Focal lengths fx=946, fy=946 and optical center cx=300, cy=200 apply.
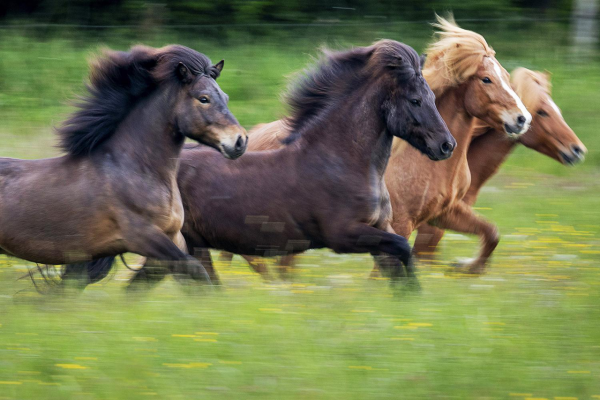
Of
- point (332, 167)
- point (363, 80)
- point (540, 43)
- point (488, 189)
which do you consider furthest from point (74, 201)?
point (540, 43)

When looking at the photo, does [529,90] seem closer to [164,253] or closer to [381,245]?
[381,245]

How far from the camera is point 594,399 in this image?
13.2 feet

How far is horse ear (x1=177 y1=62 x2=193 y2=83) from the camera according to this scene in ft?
18.5

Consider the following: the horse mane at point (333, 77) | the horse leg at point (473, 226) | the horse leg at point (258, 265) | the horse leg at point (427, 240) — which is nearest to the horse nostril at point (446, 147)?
the horse mane at point (333, 77)

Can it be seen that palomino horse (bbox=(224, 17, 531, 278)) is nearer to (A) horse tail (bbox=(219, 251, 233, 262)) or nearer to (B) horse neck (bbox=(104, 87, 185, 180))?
A: (A) horse tail (bbox=(219, 251, 233, 262))

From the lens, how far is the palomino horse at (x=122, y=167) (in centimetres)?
545

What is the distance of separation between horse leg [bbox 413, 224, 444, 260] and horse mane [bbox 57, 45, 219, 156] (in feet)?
8.24

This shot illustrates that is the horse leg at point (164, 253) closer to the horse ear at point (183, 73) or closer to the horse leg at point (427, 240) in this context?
the horse ear at point (183, 73)

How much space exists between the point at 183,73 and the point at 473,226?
8.91ft

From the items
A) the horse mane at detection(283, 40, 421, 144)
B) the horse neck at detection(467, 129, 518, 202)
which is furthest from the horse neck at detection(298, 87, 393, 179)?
the horse neck at detection(467, 129, 518, 202)

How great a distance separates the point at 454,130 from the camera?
7082 mm

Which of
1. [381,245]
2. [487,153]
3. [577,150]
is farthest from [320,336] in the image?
[577,150]

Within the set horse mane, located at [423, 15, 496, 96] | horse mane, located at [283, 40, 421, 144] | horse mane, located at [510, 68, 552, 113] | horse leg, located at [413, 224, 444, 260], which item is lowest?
horse leg, located at [413, 224, 444, 260]

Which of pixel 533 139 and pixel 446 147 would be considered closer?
pixel 446 147
